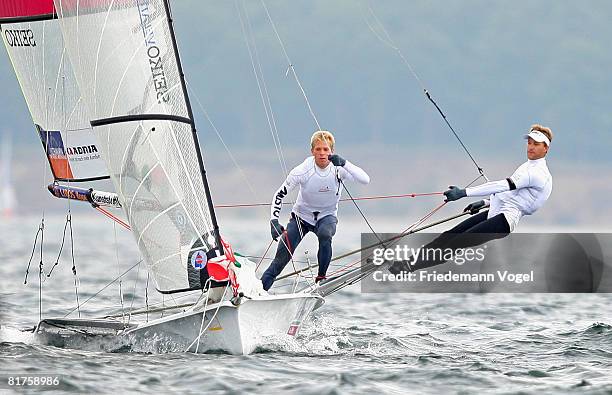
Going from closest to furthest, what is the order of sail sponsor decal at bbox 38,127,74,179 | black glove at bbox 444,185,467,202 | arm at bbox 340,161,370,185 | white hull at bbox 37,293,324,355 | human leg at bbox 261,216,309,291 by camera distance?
white hull at bbox 37,293,324,355 < black glove at bbox 444,185,467,202 < arm at bbox 340,161,370,185 < human leg at bbox 261,216,309,291 < sail sponsor decal at bbox 38,127,74,179

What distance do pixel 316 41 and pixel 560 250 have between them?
95.1 metres

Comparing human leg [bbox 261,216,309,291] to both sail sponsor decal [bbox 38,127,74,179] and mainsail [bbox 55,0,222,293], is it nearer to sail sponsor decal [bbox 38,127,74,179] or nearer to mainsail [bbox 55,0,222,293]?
mainsail [bbox 55,0,222,293]

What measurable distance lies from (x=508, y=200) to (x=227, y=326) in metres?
2.73

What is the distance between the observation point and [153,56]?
8617 millimetres

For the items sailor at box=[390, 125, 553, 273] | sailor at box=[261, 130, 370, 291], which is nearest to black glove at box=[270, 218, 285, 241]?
sailor at box=[261, 130, 370, 291]

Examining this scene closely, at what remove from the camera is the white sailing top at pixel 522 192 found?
30.9 feet

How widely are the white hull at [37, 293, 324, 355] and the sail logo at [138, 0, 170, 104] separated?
64.1 inches

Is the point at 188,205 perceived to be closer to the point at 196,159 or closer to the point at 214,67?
the point at 196,159

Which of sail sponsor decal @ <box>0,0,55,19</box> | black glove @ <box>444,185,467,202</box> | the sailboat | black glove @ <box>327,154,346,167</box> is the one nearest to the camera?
the sailboat

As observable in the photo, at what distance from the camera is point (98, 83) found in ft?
28.5

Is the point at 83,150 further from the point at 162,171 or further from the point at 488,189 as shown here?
the point at 488,189

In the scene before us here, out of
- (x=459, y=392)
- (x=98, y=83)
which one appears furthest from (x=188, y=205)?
(x=459, y=392)

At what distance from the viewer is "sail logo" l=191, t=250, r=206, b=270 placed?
869cm

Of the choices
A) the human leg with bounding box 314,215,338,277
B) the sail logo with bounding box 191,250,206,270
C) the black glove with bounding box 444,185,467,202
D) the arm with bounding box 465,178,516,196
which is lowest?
the sail logo with bounding box 191,250,206,270
